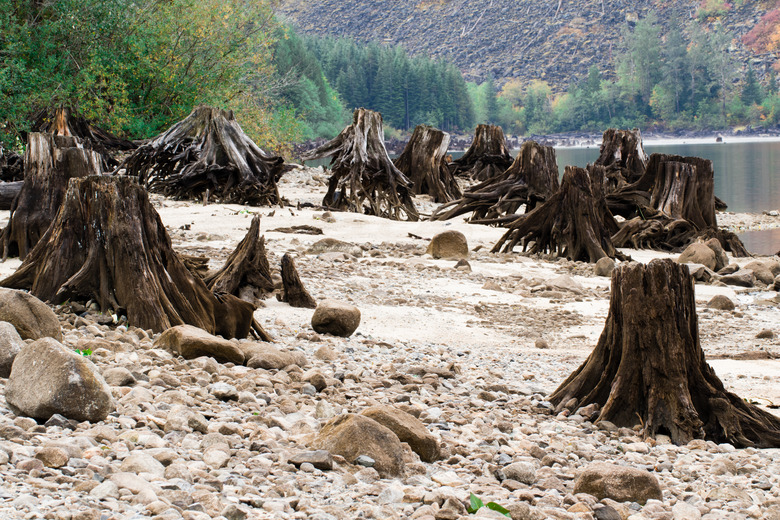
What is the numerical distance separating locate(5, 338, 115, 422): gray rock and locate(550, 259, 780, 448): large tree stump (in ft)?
7.79

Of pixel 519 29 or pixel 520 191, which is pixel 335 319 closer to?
pixel 520 191

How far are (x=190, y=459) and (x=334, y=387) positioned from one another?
1374mm

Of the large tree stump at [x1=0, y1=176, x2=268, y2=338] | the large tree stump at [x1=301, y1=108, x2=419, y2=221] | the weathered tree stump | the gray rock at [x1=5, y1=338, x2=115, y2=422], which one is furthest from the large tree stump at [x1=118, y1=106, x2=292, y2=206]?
the gray rock at [x1=5, y1=338, x2=115, y2=422]

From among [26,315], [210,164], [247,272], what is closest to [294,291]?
[247,272]

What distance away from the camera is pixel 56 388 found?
3035 millimetres

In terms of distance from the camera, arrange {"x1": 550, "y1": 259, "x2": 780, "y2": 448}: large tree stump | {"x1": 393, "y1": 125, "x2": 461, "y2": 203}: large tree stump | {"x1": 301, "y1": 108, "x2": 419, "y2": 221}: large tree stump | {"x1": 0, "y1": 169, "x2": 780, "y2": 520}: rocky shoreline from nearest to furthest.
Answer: {"x1": 0, "y1": 169, "x2": 780, "y2": 520}: rocky shoreline → {"x1": 550, "y1": 259, "x2": 780, "y2": 448}: large tree stump → {"x1": 301, "y1": 108, "x2": 419, "y2": 221}: large tree stump → {"x1": 393, "y1": 125, "x2": 461, "y2": 203}: large tree stump

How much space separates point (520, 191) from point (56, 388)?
39.3ft

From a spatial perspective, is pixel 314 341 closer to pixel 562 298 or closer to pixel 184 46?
pixel 562 298

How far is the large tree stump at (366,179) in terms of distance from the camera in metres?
14.3

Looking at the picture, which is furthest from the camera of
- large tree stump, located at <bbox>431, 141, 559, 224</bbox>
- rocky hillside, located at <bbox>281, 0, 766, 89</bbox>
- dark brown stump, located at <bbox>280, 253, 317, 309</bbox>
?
rocky hillside, located at <bbox>281, 0, 766, 89</bbox>

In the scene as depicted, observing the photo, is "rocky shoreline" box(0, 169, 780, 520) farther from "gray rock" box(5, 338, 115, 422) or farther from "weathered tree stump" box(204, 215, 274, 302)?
"weathered tree stump" box(204, 215, 274, 302)

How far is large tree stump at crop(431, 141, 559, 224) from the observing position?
14.0 meters

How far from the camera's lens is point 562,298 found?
800 centimetres

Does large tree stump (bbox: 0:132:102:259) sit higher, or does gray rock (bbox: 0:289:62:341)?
large tree stump (bbox: 0:132:102:259)
